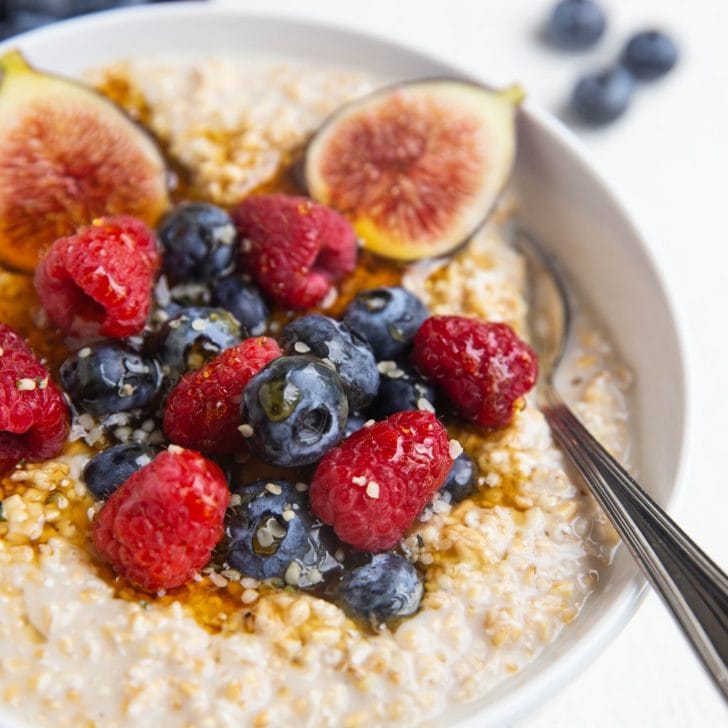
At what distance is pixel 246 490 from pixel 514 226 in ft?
3.52

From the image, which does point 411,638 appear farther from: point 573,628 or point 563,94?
point 563,94

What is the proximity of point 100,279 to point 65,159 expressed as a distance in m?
0.62

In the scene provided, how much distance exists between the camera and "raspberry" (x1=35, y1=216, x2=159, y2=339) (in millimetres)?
1709

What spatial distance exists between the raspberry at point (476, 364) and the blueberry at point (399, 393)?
0.03 meters

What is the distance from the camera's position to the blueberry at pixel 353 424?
5.61 feet

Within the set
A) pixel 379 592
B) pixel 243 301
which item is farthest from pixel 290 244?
pixel 379 592

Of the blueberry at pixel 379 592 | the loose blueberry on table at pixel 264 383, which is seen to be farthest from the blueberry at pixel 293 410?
the blueberry at pixel 379 592

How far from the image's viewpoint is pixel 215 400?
1.62 meters

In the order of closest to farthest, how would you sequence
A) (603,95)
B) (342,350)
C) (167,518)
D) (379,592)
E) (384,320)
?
(167,518), (379,592), (342,350), (384,320), (603,95)

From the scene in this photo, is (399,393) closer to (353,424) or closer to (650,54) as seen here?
(353,424)

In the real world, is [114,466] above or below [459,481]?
below

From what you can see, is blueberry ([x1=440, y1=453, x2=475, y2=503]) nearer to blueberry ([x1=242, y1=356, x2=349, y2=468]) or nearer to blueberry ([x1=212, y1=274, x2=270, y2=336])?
blueberry ([x1=242, y1=356, x2=349, y2=468])

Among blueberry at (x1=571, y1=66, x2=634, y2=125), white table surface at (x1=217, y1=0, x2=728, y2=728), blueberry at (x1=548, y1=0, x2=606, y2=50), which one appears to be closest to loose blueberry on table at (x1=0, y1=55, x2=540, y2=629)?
white table surface at (x1=217, y1=0, x2=728, y2=728)

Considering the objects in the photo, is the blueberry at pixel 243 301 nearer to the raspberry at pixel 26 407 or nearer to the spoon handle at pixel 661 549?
the raspberry at pixel 26 407
